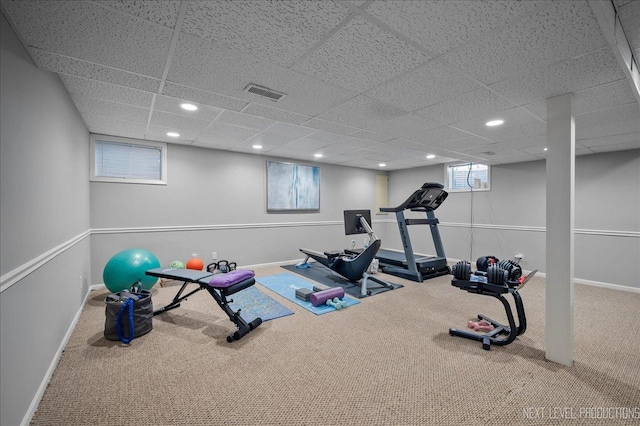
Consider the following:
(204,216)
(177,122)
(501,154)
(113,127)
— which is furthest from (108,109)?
(501,154)

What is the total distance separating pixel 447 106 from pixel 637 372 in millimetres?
2677

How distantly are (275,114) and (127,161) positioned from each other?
287 cm

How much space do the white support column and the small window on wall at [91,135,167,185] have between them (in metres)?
5.14

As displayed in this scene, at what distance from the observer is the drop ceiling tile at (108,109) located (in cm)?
280

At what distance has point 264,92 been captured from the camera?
8.16ft

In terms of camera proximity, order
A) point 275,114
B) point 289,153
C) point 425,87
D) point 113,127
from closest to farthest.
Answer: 1. point 425,87
2. point 275,114
3. point 113,127
4. point 289,153

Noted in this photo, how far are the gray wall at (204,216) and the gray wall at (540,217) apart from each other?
304 cm

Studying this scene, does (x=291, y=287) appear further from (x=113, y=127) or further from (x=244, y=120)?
(x=113, y=127)

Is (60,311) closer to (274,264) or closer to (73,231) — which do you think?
(73,231)

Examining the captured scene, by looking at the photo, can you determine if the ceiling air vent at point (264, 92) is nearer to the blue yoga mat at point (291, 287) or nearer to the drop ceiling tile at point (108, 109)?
the drop ceiling tile at point (108, 109)

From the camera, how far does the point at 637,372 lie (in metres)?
2.12

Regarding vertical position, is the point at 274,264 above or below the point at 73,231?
below

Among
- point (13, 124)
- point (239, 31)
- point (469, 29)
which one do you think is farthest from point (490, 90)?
point (13, 124)

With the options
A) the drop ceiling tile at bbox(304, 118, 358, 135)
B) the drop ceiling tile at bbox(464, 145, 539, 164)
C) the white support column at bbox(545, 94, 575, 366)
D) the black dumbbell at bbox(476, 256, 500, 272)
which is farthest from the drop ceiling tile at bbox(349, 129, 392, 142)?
the black dumbbell at bbox(476, 256, 500, 272)
